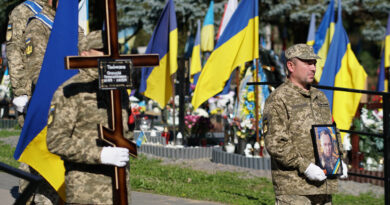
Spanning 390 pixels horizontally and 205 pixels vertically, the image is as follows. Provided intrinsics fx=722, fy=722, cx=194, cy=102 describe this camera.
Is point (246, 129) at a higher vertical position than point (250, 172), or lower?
higher

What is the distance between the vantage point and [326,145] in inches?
203

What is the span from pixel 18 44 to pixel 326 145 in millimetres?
3128

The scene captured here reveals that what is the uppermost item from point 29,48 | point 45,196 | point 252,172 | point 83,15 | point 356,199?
point 83,15

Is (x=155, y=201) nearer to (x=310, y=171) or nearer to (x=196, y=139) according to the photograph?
(x=310, y=171)

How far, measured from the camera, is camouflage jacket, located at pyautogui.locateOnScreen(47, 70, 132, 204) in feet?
13.6

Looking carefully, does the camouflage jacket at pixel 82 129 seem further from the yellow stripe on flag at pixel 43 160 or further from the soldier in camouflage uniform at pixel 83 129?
the yellow stripe on flag at pixel 43 160

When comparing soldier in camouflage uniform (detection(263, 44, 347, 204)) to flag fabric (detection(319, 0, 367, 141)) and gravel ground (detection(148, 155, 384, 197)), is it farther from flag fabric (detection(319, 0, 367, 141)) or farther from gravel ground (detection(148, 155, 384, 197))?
flag fabric (detection(319, 0, 367, 141))

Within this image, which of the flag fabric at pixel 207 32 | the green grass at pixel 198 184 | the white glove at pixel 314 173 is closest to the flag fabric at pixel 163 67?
the green grass at pixel 198 184

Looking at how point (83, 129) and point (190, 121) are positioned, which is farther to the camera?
point (190, 121)

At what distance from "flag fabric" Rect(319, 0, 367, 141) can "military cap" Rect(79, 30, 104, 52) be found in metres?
7.75

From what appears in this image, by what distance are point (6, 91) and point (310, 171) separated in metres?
15.1

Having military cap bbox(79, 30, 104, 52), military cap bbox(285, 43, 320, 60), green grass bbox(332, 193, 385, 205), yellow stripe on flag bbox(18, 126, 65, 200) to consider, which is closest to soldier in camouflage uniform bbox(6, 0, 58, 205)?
yellow stripe on flag bbox(18, 126, 65, 200)

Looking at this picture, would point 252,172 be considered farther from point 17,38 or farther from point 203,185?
point 17,38

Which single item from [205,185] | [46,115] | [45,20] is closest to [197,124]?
[205,185]
